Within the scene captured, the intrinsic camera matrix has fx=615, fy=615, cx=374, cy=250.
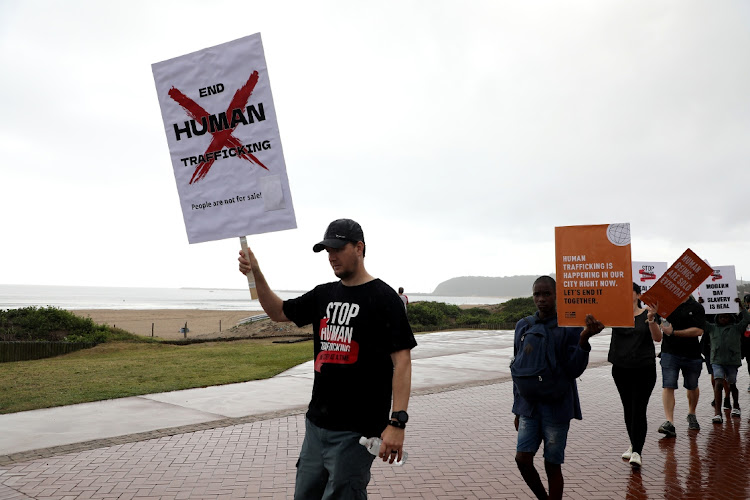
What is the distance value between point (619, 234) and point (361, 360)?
2.23 m

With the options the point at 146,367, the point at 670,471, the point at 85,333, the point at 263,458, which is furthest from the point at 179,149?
the point at 85,333

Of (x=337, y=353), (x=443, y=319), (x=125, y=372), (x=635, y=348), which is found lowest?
(x=443, y=319)

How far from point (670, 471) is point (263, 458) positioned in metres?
4.17

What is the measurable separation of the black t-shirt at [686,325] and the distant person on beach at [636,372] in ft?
4.23

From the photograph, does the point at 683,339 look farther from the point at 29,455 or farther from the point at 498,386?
the point at 29,455

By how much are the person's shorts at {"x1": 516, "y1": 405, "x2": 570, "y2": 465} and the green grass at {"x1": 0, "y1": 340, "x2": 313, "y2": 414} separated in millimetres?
7549

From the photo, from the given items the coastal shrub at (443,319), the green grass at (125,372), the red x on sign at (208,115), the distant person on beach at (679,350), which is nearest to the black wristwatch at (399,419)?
the red x on sign at (208,115)

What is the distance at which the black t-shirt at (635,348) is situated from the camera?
618cm

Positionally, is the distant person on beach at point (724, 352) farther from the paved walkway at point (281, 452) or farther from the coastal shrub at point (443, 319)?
the coastal shrub at point (443, 319)

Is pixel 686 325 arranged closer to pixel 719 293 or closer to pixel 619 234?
pixel 719 293

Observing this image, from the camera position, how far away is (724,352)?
8.78 m

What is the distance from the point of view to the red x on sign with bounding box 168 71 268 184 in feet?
12.0

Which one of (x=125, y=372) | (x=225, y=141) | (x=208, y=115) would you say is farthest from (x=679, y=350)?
(x=125, y=372)

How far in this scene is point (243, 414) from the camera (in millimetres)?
8781
